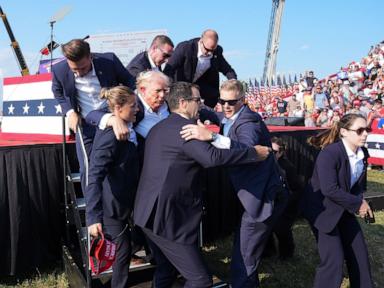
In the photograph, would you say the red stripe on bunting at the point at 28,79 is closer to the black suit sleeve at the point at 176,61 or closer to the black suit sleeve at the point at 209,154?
the black suit sleeve at the point at 176,61

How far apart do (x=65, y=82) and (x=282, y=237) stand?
116 inches

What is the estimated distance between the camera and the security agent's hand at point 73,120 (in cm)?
356

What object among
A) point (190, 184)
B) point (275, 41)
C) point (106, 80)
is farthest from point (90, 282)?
point (275, 41)

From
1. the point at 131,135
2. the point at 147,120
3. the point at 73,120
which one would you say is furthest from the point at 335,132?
the point at 73,120

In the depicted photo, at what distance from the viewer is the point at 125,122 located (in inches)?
118

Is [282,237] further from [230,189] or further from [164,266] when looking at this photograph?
[164,266]

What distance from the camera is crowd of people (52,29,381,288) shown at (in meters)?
2.71

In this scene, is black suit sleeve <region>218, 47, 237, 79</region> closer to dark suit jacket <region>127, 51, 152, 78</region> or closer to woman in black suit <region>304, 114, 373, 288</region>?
dark suit jacket <region>127, 51, 152, 78</region>

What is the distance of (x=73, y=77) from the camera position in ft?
11.9

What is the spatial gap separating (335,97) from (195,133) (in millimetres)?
14921

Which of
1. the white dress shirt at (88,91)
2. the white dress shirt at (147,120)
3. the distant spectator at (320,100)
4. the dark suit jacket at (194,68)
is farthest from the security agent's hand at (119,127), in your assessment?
the distant spectator at (320,100)

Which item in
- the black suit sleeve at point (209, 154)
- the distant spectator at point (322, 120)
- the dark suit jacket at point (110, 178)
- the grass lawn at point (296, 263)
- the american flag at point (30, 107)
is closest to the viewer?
the black suit sleeve at point (209, 154)

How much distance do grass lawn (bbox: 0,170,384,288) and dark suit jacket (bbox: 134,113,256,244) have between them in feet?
6.46

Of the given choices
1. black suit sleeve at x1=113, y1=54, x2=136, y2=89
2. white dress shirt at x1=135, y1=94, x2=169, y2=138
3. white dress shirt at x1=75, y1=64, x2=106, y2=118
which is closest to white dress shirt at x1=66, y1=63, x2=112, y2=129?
white dress shirt at x1=75, y1=64, x2=106, y2=118
